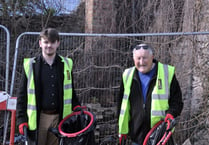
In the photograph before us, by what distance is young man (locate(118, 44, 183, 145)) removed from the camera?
2793mm

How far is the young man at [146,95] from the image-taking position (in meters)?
2.79

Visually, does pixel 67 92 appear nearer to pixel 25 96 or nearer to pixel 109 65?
pixel 25 96

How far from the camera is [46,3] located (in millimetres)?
6262

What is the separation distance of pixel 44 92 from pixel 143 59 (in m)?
1.21

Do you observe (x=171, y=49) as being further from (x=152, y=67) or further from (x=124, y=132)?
(x=124, y=132)

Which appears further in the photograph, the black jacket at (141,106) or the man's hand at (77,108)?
the man's hand at (77,108)

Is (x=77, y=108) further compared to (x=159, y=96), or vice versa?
(x=77, y=108)

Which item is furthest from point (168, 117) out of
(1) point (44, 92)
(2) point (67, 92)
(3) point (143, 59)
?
(1) point (44, 92)

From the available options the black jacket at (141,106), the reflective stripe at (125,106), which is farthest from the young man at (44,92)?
the black jacket at (141,106)

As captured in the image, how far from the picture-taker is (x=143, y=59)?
9.03 feet

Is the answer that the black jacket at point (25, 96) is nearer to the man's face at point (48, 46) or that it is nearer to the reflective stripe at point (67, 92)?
the reflective stripe at point (67, 92)

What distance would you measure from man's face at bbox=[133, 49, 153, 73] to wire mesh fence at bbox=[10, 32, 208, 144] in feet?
5.66

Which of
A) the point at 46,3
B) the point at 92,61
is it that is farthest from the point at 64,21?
the point at 92,61

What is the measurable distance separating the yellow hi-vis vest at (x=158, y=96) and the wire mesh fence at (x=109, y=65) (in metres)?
1.62
